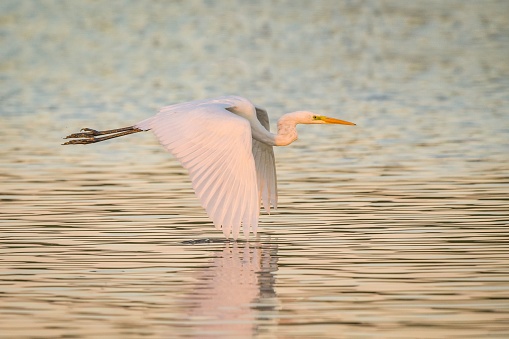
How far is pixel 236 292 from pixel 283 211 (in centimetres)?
529

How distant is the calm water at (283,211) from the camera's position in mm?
11391

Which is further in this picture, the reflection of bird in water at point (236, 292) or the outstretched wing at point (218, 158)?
the outstretched wing at point (218, 158)

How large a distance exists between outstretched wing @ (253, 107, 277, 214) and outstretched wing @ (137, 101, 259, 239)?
1752 millimetres

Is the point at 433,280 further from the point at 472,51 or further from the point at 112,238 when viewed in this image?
the point at 472,51

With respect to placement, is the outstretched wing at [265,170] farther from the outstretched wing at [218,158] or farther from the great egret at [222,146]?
the outstretched wing at [218,158]

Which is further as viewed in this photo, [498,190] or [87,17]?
[87,17]

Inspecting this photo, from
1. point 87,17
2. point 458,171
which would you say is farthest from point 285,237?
point 87,17

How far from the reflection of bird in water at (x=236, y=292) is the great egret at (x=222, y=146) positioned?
1.16 ft

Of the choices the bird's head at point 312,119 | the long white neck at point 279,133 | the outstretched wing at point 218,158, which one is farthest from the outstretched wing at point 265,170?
the outstretched wing at point 218,158

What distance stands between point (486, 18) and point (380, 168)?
116ft

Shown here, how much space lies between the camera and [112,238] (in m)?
15.3

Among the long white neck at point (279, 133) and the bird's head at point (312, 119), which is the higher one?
the bird's head at point (312, 119)

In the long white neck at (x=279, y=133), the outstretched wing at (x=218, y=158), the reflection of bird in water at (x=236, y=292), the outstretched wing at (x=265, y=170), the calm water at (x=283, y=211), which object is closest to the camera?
the reflection of bird in water at (x=236, y=292)

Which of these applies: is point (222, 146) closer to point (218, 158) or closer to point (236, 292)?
point (218, 158)
